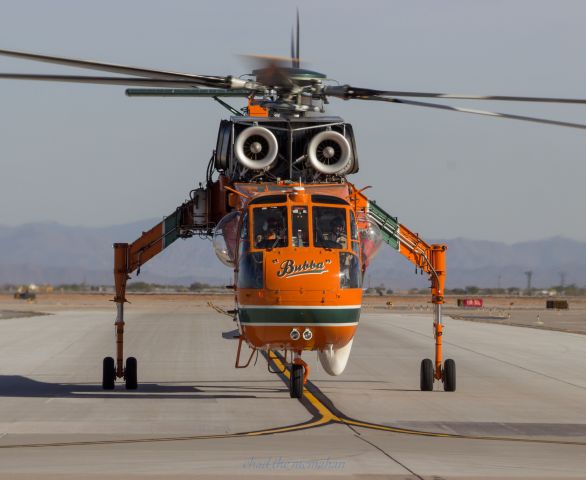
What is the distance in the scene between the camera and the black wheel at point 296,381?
21.0 metres

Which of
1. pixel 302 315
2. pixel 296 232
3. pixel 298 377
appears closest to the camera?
pixel 302 315

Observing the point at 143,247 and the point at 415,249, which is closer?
the point at 415,249

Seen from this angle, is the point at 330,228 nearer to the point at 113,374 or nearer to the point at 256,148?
the point at 256,148

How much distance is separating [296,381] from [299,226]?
9.70ft

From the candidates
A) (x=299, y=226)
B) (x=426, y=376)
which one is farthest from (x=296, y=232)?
(x=426, y=376)

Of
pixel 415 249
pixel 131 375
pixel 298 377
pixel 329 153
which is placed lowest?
pixel 131 375

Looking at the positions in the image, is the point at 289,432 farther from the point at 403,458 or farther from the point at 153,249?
the point at 153,249

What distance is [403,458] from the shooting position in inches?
568

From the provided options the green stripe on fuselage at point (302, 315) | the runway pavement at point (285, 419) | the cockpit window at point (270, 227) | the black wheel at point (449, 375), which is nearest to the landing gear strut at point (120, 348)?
the runway pavement at point (285, 419)

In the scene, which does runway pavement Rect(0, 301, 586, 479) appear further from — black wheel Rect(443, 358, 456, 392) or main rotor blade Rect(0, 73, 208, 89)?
main rotor blade Rect(0, 73, 208, 89)

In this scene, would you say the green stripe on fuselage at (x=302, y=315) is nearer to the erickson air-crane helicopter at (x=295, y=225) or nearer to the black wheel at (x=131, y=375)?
the erickson air-crane helicopter at (x=295, y=225)

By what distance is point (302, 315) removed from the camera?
19.4 metres

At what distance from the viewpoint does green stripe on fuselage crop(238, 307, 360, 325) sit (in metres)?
19.4

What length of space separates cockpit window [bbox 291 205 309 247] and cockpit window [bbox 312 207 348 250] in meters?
0.16
